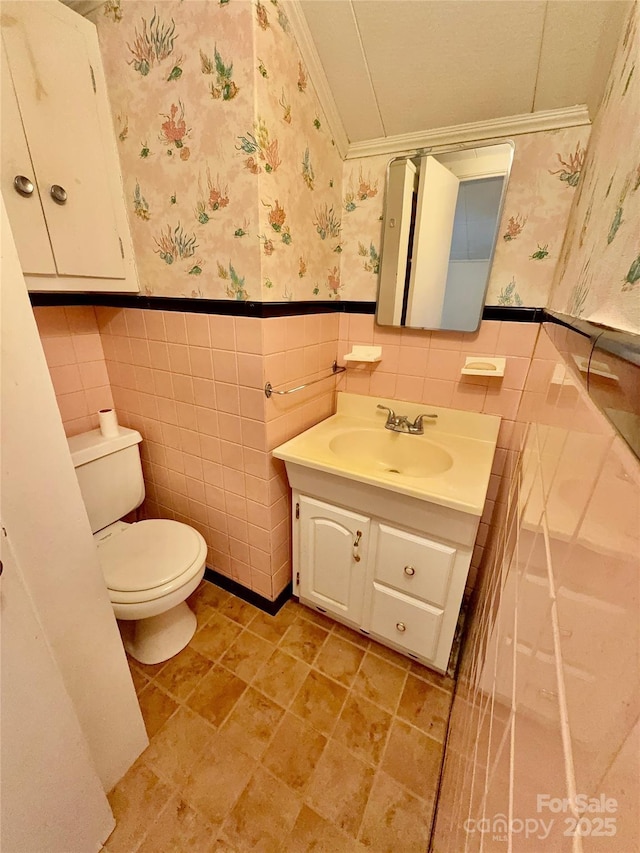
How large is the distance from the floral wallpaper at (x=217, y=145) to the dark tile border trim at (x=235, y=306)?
34 mm

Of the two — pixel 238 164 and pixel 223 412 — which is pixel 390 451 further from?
pixel 238 164

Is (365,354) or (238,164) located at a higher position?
(238,164)

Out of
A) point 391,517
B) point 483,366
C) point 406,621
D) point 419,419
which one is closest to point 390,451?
point 419,419

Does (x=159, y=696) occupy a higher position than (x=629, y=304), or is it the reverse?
(x=629, y=304)

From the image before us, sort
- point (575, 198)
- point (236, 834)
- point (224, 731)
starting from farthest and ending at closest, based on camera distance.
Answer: point (224, 731)
point (575, 198)
point (236, 834)

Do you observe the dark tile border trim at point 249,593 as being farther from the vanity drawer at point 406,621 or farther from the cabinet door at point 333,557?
the vanity drawer at point 406,621

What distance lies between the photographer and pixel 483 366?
1185mm

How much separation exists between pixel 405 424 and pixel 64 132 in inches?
56.8

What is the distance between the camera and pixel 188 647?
4.37 ft

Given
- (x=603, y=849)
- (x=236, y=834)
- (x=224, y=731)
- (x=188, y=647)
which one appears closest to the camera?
(x=603, y=849)

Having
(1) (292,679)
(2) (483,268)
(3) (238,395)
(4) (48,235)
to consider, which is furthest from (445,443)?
(4) (48,235)

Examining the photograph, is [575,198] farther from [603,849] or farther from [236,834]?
[236,834]

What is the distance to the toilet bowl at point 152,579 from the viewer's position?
1083mm

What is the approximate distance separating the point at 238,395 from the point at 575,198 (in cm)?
118
